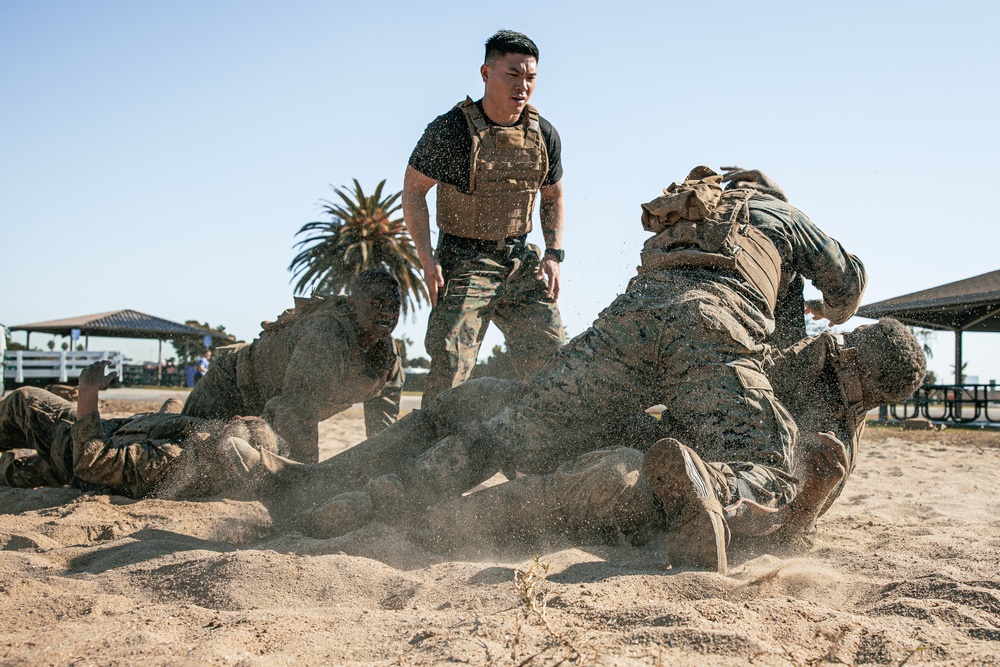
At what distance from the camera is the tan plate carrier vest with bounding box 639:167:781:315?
333 cm

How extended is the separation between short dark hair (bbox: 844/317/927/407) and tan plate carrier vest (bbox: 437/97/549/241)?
2070mm

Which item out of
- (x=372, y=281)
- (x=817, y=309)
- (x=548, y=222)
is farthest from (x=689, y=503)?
(x=548, y=222)

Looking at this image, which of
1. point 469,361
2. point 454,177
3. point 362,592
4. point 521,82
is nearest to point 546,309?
point 469,361

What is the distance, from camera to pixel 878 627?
2031mm

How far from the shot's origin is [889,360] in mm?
3252

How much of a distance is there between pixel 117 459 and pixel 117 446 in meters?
0.06

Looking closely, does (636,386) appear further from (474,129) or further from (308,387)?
(474,129)

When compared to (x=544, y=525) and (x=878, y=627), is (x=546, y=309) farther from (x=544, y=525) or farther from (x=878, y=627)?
(x=878, y=627)

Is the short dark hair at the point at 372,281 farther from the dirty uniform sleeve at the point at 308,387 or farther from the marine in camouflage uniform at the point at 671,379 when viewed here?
the marine in camouflage uniform at the point at 671,379

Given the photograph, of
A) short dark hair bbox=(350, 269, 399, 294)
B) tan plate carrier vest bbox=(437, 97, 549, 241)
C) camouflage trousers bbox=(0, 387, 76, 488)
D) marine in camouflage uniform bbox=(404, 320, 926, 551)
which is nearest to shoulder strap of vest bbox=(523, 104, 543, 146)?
tan plate carrier vest bbox=(437, 97, 549, 241)

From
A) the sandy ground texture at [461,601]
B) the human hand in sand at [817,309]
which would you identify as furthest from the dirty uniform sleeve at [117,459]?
the human hand in sand at [817,309]

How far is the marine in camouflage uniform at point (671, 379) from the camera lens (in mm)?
2943

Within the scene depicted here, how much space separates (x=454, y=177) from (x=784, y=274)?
185cm

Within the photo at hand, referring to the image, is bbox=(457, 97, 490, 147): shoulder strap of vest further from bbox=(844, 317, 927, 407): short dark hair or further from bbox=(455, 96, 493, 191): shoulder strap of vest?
bbox=(844, 317, 927, 407): short dark hair
